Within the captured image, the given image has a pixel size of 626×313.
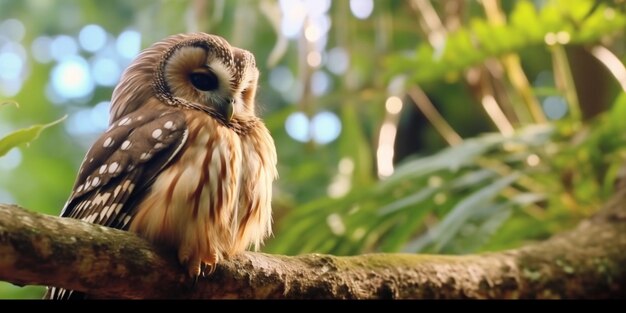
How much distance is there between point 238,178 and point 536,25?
5.14 feet

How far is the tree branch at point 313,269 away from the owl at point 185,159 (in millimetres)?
104

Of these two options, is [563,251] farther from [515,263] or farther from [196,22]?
[196,22]

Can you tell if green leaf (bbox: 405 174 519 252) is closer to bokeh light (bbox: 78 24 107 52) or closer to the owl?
the owl

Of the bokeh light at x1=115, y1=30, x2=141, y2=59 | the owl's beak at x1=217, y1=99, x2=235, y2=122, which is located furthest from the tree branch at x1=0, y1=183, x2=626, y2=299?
the bokeh light at x1=115, y1=30, x2=141, y2=59

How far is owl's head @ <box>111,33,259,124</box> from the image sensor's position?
2066 millimetres

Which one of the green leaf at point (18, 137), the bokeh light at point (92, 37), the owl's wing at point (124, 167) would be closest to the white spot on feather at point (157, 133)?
the owl's wing at point (124, 167)

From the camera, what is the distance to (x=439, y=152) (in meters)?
3.46

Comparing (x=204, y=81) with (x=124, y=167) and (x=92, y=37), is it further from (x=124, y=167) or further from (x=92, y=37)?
(x=92, y=37)

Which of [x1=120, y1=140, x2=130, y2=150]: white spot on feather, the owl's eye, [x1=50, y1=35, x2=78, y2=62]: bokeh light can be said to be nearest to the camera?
[x1=120, y1=140, x2=130, y2=150]: white spot on feather

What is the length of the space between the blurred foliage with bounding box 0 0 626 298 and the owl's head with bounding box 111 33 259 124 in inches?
13.5

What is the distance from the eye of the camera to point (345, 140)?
3625 mm

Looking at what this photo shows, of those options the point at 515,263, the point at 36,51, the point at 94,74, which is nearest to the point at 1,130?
the point at 36,51

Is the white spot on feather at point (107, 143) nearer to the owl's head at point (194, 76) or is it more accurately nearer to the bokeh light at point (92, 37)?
the owl's head at point (194, 76)

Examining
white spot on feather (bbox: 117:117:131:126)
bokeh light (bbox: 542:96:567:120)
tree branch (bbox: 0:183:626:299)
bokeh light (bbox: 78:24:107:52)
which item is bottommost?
tree branch (bbox: 0:183:626:299)
